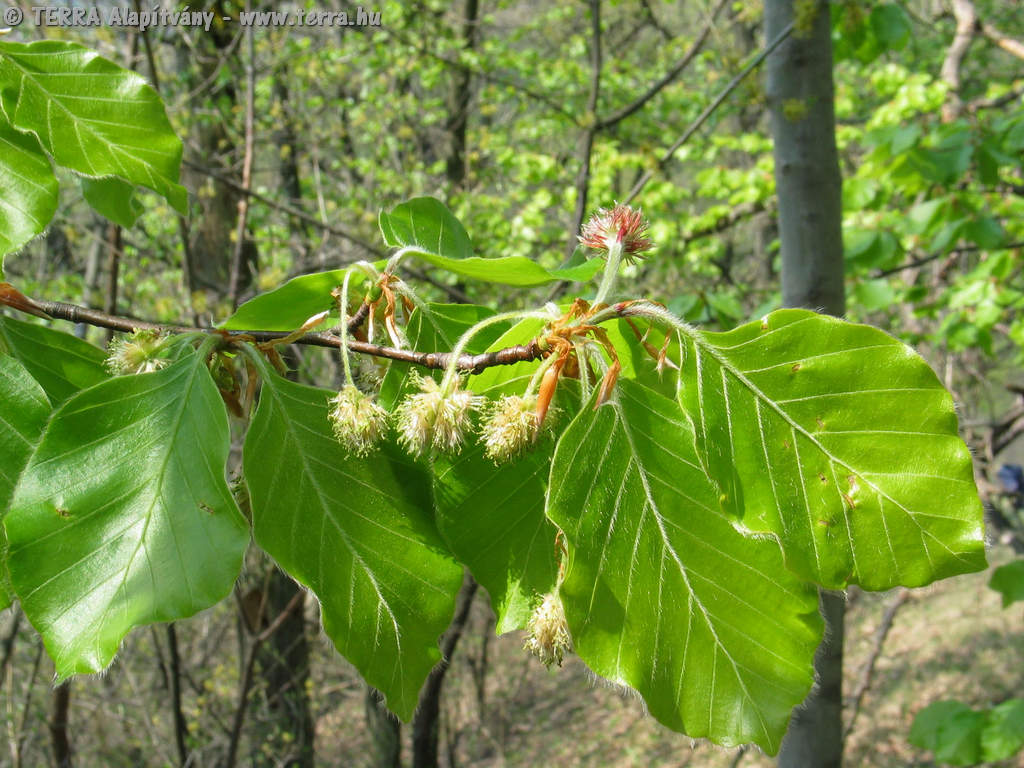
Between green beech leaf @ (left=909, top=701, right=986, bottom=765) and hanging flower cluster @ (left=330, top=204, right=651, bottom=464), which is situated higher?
hanging flower cluster @ (left=330, top=204, right=651, bottom=464)

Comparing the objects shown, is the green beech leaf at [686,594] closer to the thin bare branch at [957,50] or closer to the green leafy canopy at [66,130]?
the green leafy canopy at [66,130]

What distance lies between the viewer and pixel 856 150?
10.1 meters

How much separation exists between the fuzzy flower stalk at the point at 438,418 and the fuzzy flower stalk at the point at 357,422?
3 centimetres

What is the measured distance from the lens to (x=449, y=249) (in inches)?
45.8

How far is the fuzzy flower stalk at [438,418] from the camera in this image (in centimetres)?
83

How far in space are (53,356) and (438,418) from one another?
55 cm

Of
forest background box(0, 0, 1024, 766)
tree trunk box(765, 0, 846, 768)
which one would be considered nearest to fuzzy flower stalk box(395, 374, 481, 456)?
tree trunk box(765, 0, 846, 768)

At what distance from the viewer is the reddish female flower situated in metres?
0.93

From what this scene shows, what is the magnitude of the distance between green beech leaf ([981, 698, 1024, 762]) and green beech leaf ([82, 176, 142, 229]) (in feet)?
14.3

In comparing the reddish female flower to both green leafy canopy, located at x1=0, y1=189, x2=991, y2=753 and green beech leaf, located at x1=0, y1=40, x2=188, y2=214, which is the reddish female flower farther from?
green beech leaf, located at x1=0, y1=40, x2=188, y2=214

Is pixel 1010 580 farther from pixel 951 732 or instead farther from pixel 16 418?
pixel 16 418

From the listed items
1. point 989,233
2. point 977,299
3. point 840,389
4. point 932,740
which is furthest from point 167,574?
point 977,299

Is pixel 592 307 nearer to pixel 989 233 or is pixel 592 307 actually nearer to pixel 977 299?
pixel 989 233

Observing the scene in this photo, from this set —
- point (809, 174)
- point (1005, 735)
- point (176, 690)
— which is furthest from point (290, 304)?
point (1005, 735)
